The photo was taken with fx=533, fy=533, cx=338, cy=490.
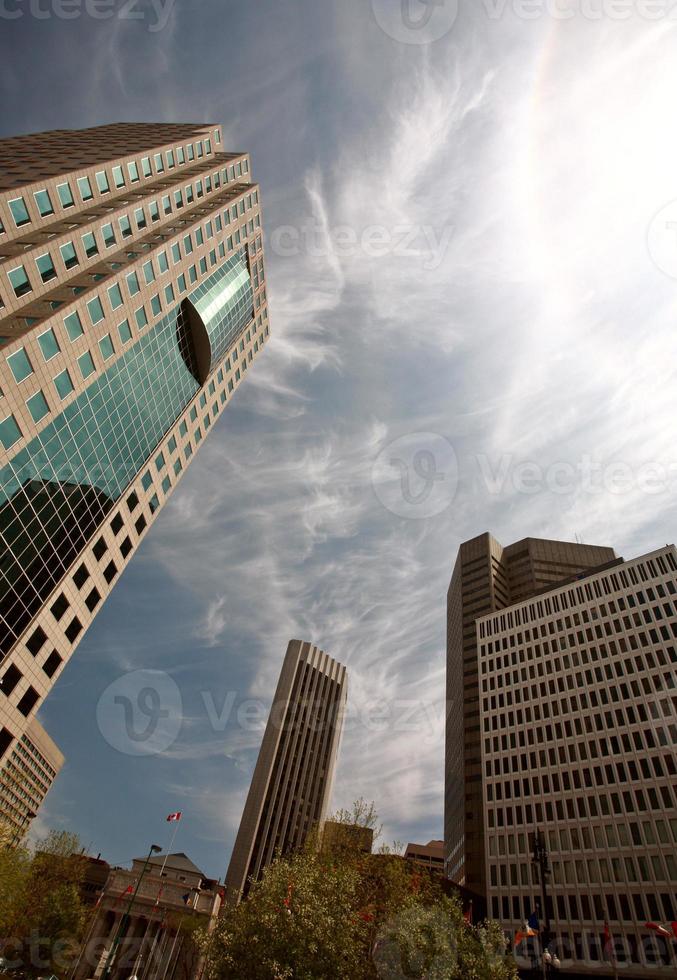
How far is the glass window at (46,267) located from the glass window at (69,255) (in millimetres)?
1385

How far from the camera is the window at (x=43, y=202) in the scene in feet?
143

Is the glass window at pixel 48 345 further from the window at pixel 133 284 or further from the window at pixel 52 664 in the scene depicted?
the window at pixel 52 664

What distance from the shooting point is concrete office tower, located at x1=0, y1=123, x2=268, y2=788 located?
37750 millimetres

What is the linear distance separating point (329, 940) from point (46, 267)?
155 feet

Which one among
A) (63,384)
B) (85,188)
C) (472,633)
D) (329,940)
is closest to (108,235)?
(85,188)

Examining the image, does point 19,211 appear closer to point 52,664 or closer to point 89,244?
point 89,244

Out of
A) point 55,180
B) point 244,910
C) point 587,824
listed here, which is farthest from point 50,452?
point 587,824

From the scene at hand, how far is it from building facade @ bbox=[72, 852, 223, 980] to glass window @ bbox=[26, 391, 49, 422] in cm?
6084

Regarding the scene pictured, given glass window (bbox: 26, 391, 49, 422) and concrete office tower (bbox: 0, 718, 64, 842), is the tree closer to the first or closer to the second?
glass window (bbox: 26, 391, 49, 422)

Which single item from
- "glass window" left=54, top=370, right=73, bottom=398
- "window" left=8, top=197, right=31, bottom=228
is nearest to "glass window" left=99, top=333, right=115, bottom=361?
"glass window" left=54, top=370, right=73, bottom=398

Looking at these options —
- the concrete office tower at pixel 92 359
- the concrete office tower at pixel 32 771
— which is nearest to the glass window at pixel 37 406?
the concrete office tower at pixel 92 359

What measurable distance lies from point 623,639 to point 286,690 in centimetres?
8300

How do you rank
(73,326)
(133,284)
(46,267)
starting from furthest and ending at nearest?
(133,284)
(46,267)
(73,326)

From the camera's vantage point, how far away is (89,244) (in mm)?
45625
